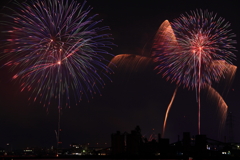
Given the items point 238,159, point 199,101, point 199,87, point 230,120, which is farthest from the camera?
point 238,159

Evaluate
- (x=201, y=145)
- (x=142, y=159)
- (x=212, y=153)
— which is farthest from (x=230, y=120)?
(x=142, y=159)

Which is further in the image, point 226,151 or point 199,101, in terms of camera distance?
point 226,151

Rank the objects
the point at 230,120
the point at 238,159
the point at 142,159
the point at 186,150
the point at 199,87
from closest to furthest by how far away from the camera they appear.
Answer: the point at 199,87 → the point at 230,120 → the point at 238,159 → the point at 186,150 → the point at 142,159

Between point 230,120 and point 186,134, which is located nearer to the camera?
point 230,120

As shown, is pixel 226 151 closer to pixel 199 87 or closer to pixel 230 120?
pixel 230 120

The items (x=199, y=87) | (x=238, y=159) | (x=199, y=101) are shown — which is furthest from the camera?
(x=238, y=159)

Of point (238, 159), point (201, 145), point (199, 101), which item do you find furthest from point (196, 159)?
point (199, 101)

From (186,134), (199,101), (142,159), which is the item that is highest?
(199,101)

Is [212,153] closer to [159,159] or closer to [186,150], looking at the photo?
[186,150]

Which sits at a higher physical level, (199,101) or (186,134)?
(199,101)
